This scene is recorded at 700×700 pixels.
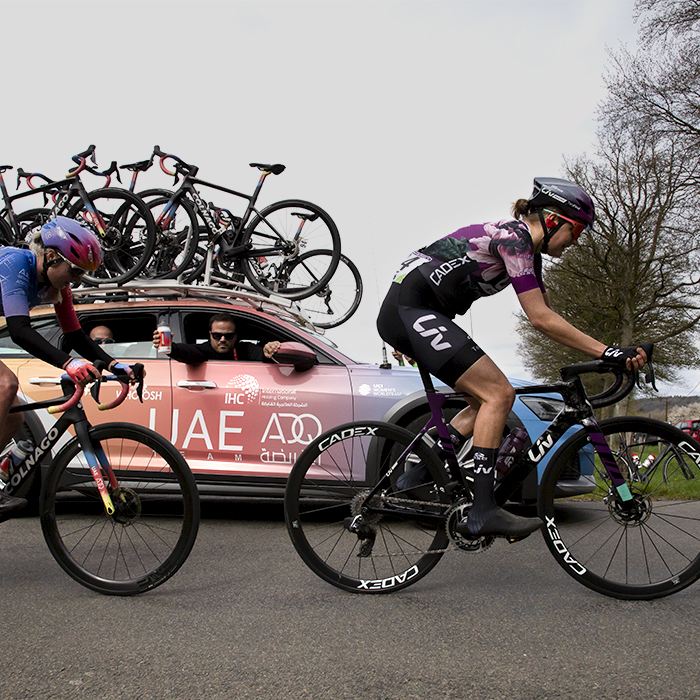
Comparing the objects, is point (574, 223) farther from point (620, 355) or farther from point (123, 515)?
point (123, 515)

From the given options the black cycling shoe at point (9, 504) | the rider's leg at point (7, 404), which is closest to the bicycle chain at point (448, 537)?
the black cycling shoe at point (9, 504)

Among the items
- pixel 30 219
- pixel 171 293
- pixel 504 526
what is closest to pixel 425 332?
pixel 504 526

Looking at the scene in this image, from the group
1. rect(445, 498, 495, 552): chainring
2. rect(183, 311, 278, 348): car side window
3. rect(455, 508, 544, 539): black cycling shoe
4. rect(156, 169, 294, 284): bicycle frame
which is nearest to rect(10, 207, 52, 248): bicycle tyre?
rect(156, 169, 294, 284): bicycle frame

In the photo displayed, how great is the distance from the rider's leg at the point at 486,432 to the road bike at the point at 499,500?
0.10 metres

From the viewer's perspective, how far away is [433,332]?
3.62 meters

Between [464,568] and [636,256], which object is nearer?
[464,568]

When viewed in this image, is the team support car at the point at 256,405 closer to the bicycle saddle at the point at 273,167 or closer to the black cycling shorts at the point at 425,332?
the black cycling shorts at the point at 425,332

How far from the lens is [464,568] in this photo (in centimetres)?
421

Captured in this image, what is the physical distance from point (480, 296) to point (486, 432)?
0.73 metres

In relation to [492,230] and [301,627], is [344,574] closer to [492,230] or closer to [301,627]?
[301,627]

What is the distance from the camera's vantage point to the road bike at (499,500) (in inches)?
142

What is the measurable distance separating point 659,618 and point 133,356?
13.9ft

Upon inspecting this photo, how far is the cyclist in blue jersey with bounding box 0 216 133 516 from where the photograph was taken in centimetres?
360

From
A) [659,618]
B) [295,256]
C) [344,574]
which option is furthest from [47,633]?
[295,256]
